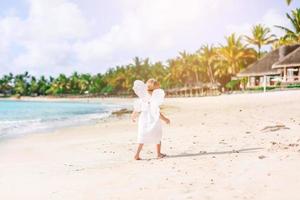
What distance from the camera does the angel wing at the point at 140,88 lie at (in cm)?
798

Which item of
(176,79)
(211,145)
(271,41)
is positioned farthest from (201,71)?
(211,145)

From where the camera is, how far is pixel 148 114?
8.17 metres

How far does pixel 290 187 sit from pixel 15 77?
567 feet

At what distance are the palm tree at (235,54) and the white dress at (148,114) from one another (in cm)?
6100

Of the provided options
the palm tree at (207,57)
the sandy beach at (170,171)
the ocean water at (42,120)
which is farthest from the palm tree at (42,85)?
the sandy beach at (170,171)

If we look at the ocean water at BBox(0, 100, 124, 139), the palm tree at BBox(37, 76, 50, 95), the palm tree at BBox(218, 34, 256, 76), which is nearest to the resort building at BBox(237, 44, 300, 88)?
the palm tree at BBox(218, 34, 256, 76)

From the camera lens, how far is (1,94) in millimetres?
169750

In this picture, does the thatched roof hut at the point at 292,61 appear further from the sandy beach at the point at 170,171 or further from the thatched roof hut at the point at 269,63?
the sandy beach at the point at 170,171

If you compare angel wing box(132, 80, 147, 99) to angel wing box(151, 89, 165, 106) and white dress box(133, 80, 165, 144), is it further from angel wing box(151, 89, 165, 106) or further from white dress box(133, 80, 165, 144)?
angel wing box(151, 89, 165, 106)

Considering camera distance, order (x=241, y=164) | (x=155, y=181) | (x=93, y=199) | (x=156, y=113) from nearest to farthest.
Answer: (x=93, y=199) → (x=155, y=181) → (x=241, y=164) → (x=156, y=113)

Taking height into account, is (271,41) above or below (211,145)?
above

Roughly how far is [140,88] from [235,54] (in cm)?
6187

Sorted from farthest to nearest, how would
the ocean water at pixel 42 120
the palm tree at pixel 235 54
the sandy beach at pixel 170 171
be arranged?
1. the palm tree at pixel 235 54
2. the ocean water at pixel 42 120
3. the sandy beach at pixel 170 171

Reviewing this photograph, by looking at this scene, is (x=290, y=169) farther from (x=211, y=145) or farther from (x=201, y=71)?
(x=201, y=71)
